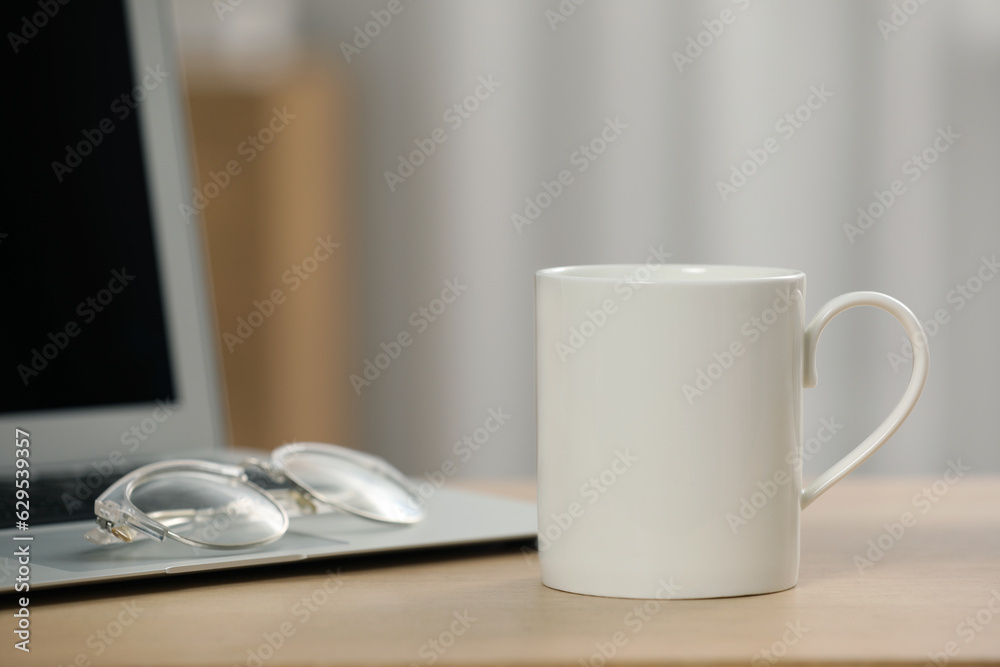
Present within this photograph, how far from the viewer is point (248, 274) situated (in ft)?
6.98

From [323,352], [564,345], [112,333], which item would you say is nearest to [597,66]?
[323,352]

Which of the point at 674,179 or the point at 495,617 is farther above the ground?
the point at 674,179

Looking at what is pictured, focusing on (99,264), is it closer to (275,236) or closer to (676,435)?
(676,435)

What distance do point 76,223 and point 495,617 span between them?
464mm

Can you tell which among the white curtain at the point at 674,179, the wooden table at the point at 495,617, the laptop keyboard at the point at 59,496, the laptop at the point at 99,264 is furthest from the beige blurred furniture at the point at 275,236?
the wooden table at the point at 495,617

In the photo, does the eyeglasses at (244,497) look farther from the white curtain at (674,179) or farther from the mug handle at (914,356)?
the white curtain at (674,179)

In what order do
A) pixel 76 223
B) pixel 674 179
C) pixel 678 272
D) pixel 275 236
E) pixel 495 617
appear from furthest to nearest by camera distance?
pixel 674 179
pixel 275 236
pixel 76 223
pixel 678 272
pixel 495 617

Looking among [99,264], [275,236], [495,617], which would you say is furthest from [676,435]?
[275,236]

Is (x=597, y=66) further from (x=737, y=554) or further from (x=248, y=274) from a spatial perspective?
(x=737, y=554)

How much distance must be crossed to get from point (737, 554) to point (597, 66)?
6.30ft

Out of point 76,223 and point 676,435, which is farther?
point 76,223

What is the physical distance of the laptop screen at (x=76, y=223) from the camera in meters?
0.70

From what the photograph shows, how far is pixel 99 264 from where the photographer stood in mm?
731

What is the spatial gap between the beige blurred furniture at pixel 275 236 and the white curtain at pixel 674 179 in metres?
0.18
